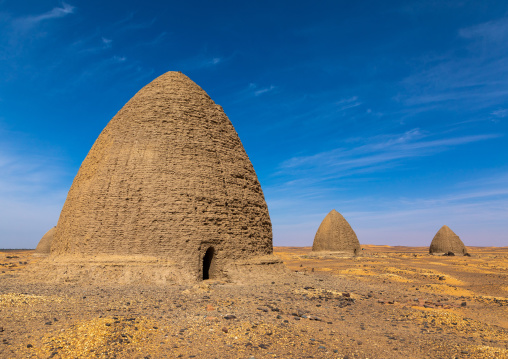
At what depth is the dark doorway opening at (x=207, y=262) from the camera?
13406 mm

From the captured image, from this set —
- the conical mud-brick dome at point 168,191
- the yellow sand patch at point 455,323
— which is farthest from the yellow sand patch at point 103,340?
the yellow sand patch at point 455,323

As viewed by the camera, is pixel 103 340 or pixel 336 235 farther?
pixel 336 235

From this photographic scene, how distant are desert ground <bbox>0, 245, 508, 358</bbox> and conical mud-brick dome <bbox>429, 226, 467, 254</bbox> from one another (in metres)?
31.8

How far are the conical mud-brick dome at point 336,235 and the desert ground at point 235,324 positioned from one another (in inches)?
817

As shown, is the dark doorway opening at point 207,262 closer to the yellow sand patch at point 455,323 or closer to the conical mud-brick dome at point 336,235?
the yellow sand patch at point 455,323

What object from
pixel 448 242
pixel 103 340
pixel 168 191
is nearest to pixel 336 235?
pixel 448 242

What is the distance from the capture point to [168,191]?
42.9 feet

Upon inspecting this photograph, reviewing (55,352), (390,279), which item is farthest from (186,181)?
(390,279)

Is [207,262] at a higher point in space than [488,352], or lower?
higher

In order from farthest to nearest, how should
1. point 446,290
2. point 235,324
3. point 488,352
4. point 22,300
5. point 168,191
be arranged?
point 446,290
point 168,191
point 22,300
point 235,324
point 488,352

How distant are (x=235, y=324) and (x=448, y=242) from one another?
41054mm

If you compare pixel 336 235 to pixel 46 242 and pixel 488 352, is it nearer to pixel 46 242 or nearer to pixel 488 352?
pixel 488 352

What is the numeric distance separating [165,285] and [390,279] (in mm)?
13021

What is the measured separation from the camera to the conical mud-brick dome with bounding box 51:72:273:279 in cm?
1264
